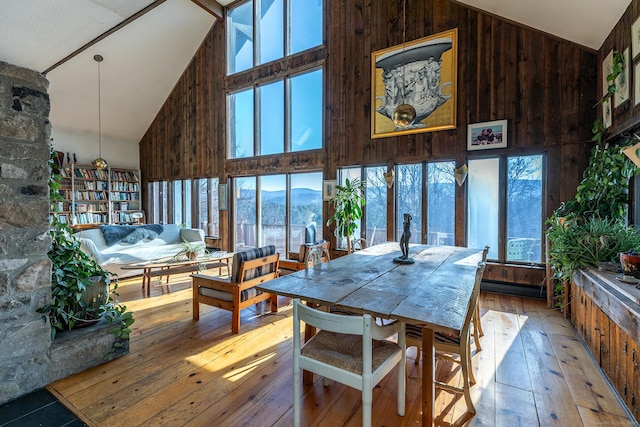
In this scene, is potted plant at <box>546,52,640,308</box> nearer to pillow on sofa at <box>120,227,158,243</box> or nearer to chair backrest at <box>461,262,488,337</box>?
chair backrest at <box>461,262,488,337</box>

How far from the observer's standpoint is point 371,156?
5.26 meters

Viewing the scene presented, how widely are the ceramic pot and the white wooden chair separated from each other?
5.49 feet

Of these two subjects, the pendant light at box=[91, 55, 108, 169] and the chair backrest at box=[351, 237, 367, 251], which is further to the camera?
the pendant light at box=[91, 55, 108, 169]

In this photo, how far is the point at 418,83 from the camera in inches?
191

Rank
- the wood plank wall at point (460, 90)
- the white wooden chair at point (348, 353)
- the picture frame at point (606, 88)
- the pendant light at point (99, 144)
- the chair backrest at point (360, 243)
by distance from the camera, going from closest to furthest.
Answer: the white wooden chair at point (348, 353) < the picture frame at point (606, 88) < the wood plank wall at point (460, 90) < the chair backrest at point (360, 243) < the pendant light at point (99, 144)

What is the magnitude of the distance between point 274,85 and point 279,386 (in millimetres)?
6083

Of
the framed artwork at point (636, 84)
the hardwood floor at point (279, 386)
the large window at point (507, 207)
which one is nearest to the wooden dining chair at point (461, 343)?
the hardwood floor at point (279, 386)

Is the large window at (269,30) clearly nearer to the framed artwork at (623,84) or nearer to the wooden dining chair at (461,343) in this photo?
the framed artwork at (623,84)

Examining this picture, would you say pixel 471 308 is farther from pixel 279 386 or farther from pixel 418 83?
pixel 418 83

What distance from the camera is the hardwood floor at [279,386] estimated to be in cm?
174

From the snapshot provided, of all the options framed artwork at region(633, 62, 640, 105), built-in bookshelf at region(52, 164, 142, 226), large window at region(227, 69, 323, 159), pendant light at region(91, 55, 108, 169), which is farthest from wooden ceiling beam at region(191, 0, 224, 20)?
framed artwork at region(633, 62, 640, 105)

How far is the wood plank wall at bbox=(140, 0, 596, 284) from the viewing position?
387 cm

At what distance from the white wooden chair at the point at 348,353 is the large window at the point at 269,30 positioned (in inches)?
231

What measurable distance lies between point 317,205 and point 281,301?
2.54 meters
